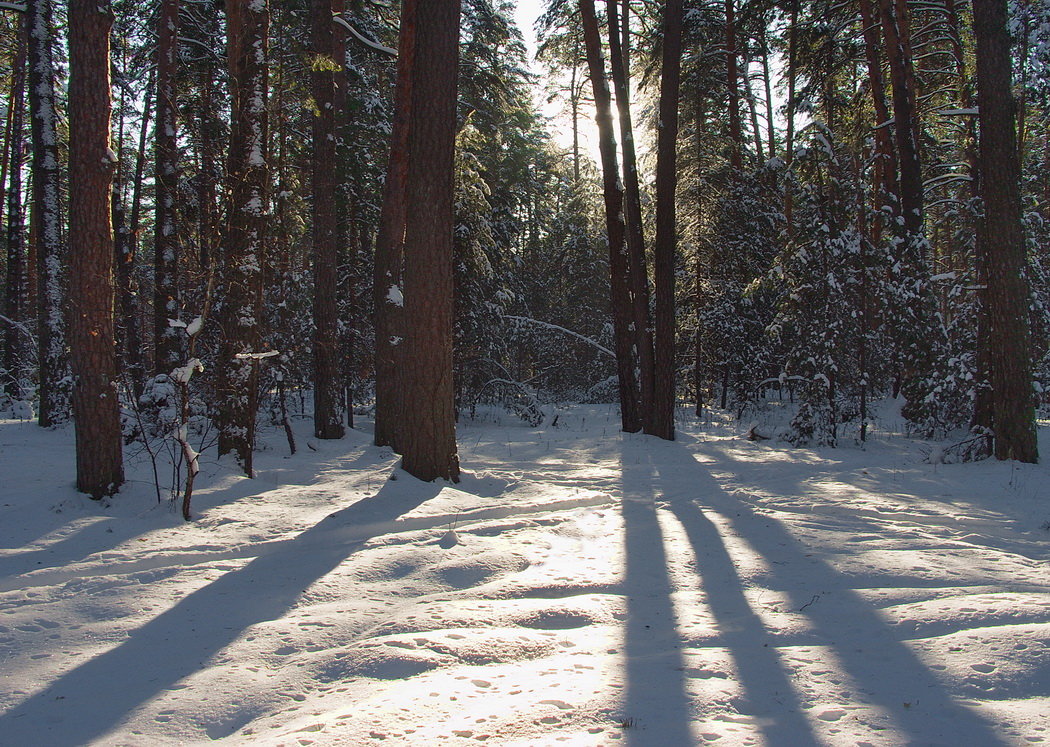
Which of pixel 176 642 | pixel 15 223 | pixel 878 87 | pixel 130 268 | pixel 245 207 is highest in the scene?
pixel 878 87

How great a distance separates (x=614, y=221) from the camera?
Answer: 541 inches

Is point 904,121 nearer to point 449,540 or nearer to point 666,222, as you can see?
point 666,222

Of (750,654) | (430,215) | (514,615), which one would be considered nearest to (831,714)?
(750,654)

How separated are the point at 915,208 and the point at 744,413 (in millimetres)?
6988

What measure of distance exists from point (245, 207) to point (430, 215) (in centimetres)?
218

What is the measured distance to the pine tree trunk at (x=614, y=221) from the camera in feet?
43.6

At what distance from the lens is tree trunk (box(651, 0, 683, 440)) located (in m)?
12.4

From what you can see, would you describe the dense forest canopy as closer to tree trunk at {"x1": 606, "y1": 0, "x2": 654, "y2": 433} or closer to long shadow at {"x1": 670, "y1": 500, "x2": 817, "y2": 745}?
tree trunk at {"x1": 606, "y1": 0, "x2": 654, "y2": 433}

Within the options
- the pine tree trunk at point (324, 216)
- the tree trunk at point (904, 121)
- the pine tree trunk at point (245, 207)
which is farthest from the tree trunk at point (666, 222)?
the pine tree trunk at point (245, 207)

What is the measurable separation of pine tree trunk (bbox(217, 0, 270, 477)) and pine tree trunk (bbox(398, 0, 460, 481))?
185 cm

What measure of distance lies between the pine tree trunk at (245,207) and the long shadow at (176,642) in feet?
8.97

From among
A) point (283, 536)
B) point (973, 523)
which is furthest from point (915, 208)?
point (283, 536)

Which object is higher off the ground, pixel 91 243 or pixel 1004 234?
pixel 1004 234

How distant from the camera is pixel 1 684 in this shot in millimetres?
3086
